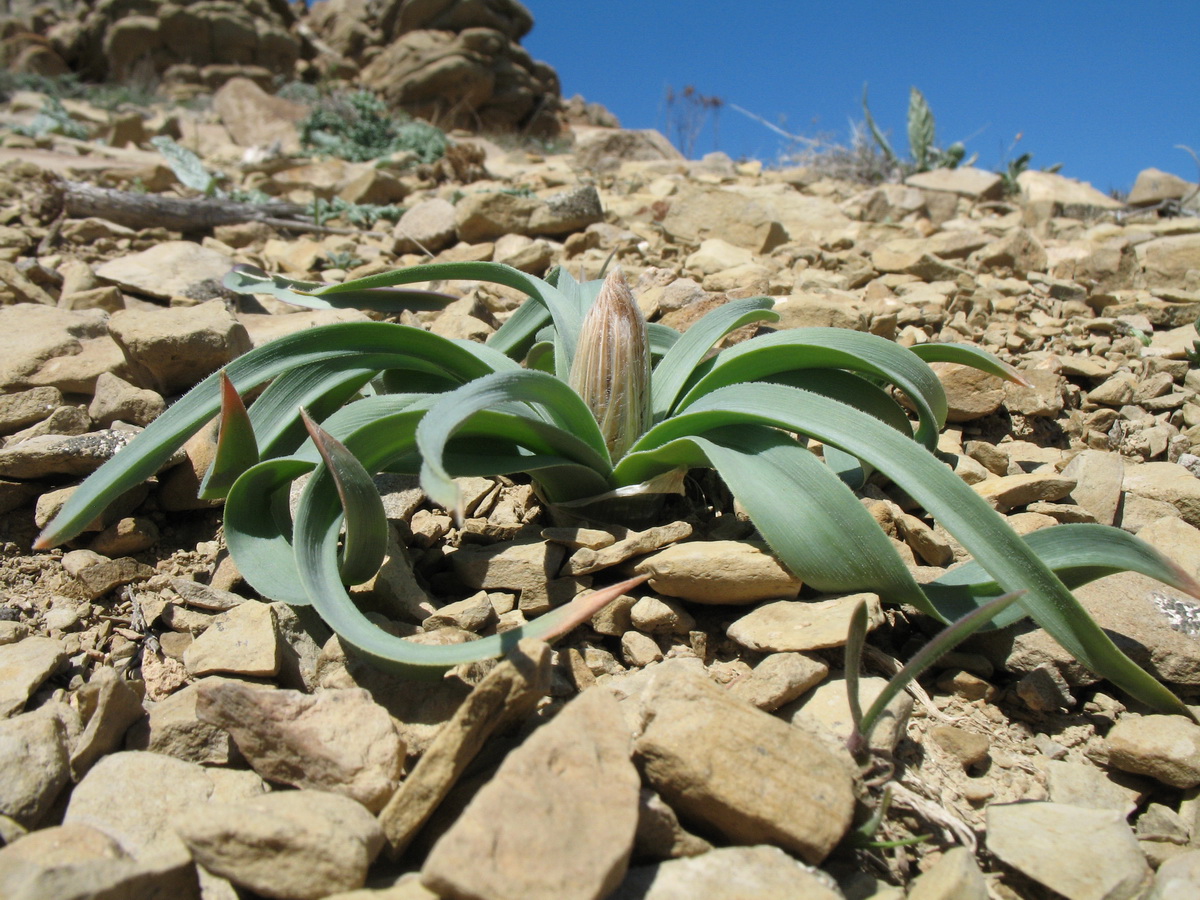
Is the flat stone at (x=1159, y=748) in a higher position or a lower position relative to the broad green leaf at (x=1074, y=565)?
lower

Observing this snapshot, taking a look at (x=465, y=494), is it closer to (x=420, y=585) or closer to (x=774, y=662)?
(x=420, y=585)

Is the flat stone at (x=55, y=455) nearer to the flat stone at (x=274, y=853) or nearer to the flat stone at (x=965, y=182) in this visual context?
the flat stone at (x=274, y=853)

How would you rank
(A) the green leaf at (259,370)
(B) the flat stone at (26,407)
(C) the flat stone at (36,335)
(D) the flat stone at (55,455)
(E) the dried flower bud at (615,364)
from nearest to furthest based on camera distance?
(A) the green leaf at (259,370) < (E) the dried flower bud at (615,364) < (D) the flat stone at (55,455) < (B) the flat stone at (26,407) < (C) the flat stone at (36,335)

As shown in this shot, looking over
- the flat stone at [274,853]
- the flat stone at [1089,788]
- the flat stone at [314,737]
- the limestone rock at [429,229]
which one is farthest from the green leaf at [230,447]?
the limestone rock at [429,229]

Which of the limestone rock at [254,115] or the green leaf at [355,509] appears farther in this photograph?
the limestone rock at [254,115]

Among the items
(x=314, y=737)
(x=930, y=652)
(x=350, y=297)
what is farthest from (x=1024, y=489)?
(x=350, y=297)

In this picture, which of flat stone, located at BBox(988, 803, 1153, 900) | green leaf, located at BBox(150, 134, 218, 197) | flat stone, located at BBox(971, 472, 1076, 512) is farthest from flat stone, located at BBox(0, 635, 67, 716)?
green leaf, located at BBox(150, 134, 218, 197)

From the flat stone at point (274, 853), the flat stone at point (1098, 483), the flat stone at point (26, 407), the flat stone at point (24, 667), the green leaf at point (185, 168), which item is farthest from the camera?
the green leaf at point (185, 168)

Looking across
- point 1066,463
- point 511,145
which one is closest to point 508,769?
point 1066,463
